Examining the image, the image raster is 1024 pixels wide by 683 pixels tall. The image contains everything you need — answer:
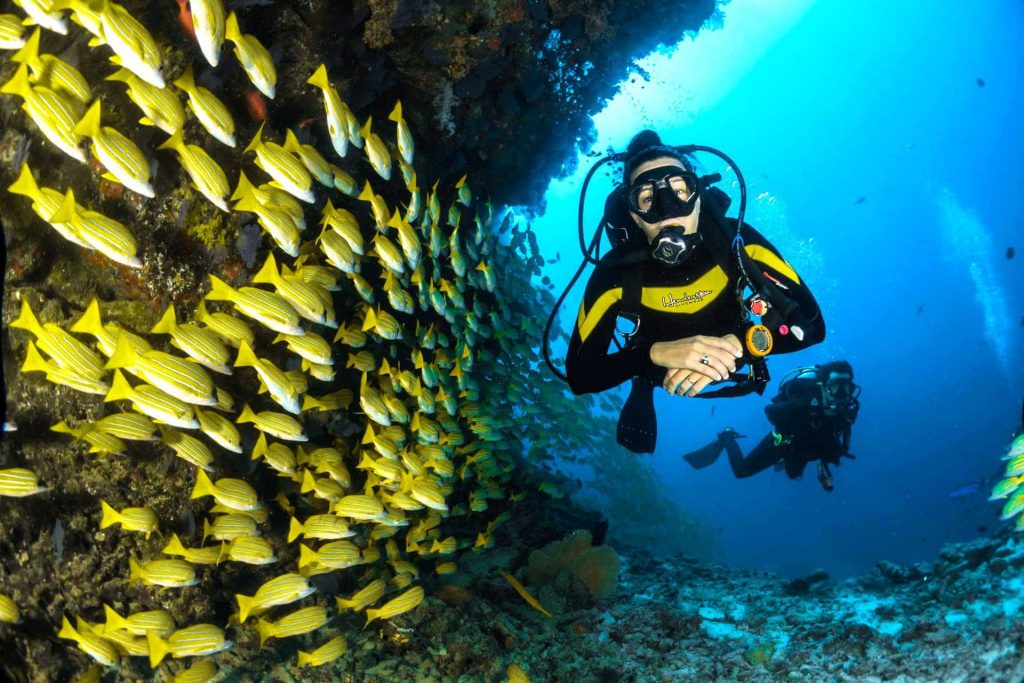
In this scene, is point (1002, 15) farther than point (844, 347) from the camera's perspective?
No

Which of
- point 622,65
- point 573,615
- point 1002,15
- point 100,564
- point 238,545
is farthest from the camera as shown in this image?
point 1002,15

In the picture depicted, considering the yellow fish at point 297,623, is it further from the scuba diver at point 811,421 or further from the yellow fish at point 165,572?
the scuba diver at point 811,421

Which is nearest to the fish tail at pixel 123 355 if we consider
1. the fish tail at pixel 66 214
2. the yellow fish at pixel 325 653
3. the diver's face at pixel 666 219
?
the fish tail at pixel 66 214

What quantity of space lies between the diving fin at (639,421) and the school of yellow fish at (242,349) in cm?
161

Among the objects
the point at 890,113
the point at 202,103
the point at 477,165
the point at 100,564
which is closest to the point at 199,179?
the point at 202,103

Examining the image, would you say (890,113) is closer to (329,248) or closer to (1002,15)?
(1002,15)

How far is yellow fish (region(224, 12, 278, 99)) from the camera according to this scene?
10.2ft

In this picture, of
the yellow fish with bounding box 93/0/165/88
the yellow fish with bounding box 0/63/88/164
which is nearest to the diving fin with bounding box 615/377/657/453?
the yellow fish with bounding box 93/0/165/88

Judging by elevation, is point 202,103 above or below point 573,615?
above

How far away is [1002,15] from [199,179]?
82.5 meters

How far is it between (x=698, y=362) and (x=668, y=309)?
1314 mm

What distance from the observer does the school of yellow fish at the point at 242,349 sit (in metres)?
2.98

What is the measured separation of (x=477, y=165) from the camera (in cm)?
801

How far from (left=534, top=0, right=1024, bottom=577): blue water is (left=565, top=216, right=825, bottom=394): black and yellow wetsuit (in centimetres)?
5630
